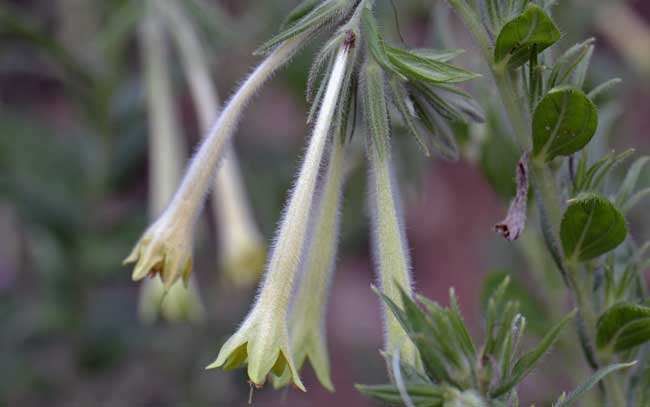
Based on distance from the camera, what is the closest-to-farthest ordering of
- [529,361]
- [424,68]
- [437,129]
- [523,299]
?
1. [529,361]
2. [424,68]
3. [437,129]
4. [523,299]

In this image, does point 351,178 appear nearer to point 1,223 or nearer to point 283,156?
point 283,156

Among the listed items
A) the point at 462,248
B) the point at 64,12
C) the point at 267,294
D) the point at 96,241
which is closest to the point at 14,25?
the point at 96,241

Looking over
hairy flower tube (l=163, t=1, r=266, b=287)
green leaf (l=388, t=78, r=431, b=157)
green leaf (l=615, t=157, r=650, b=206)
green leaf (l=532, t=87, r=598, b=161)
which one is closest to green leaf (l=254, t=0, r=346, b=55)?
green leaf (l=388, t=78, r=431, b=157)

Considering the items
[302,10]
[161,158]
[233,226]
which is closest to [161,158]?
[161,158]

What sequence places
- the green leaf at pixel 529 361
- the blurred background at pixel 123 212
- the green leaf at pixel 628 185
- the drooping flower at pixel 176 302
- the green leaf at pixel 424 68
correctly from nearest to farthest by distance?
1. the green leaf at pixel 529 361
2. the green leaf at pixel 424 68
3. the green leaf at pixel 628 185
4. the drooping flower at pixel 176 302
5. the blurred background at pixel 123 212

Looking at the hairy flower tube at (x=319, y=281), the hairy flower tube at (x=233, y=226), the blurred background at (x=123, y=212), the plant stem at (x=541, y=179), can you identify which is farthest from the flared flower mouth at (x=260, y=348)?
the hairy flower tube at (x=233, y=226)

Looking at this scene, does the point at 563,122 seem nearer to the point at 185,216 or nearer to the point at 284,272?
the point at 284,272

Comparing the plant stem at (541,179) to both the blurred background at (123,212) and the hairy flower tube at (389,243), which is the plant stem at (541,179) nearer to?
the hairy flower tube at (389,243)
